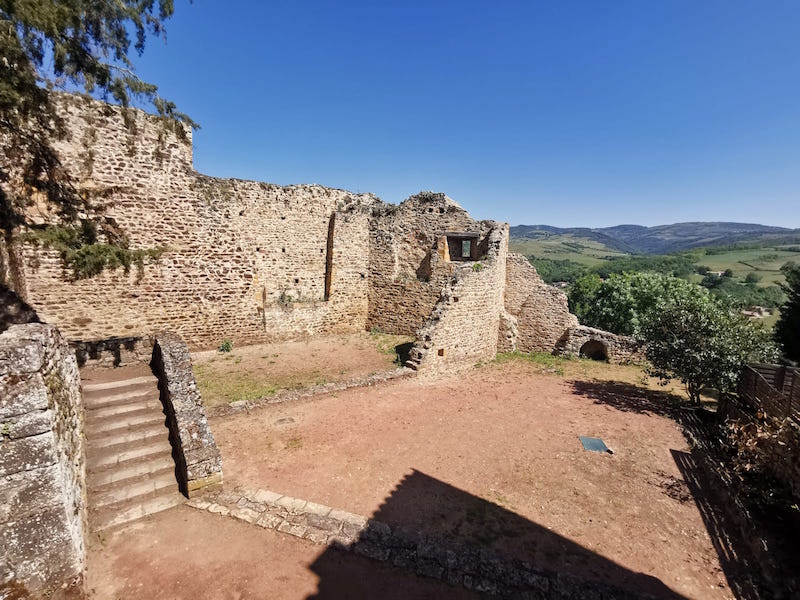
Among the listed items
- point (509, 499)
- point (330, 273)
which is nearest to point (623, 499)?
point (509, 499)

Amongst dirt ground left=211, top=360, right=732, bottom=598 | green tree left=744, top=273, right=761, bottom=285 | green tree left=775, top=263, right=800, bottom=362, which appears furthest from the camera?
green tree left=744, top=273, right=761, bottom=285

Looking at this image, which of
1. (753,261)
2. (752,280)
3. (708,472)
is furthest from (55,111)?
(753,261)

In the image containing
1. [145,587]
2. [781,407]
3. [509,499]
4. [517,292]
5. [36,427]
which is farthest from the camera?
[517,292]

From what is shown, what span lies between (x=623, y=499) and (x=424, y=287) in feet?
33.9

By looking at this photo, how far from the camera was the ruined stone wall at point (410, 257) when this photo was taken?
15344 mm

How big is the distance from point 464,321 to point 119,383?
30.5 feet

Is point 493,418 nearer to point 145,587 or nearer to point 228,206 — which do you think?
point 145,587

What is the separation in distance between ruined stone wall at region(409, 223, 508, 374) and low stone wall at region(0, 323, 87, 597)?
27.7ft

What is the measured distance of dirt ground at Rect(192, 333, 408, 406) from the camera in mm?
9750

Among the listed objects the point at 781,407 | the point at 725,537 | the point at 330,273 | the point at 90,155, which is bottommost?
the point at 725,537

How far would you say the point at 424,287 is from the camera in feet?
50.5

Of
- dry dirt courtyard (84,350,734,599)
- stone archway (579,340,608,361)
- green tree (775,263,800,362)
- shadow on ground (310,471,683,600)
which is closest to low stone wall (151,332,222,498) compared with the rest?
dry dirt courtyard (84,350,734,599)

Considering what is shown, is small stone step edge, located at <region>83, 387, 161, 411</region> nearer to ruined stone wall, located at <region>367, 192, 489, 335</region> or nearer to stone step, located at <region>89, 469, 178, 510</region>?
stone step, located at <region>89, 469, 178, 510</region>

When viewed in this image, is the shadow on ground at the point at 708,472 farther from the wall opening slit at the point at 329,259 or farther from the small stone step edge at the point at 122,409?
the wall opening slit at the point at 329,259
